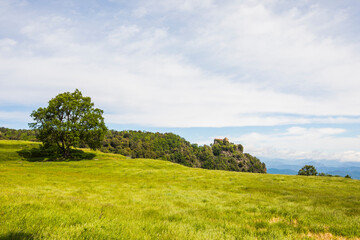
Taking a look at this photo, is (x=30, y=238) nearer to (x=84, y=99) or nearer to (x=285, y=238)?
(x=285, y=238)

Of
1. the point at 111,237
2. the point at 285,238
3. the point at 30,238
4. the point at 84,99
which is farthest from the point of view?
the point at 84,99

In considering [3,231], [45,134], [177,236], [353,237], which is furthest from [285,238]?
[45,134]

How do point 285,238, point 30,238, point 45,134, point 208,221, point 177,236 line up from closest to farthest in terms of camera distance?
1. point 30,238
2. point 177,236
3. point 285,238
4. point 208,221
5. point 45,134

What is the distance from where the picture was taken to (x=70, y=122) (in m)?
56.6

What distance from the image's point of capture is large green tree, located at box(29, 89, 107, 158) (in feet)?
181

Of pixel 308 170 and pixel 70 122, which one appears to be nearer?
pixel 70 122

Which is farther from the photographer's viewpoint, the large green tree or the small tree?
the small tree

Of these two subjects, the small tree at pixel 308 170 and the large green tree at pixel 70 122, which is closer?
the large green tree at pixel 70 122

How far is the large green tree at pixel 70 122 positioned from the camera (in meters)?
55.3

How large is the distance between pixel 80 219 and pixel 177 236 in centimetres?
338

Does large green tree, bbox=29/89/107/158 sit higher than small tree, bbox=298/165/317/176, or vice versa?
large green tree, bbox=29/89/107/158

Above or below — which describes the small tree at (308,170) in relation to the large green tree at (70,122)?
below

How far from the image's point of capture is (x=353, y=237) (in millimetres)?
6441

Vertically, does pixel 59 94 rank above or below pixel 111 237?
above
